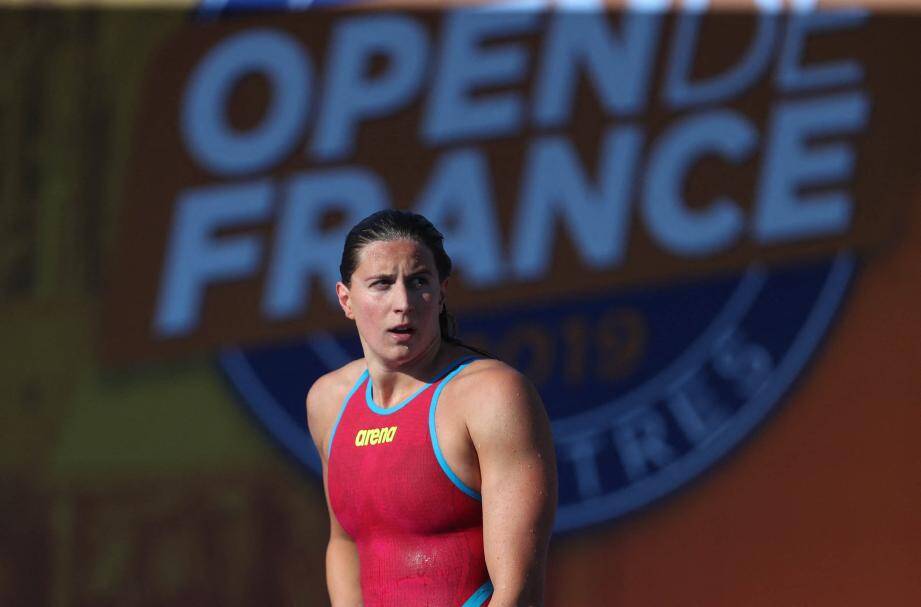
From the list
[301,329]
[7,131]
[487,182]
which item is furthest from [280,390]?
[7,131]

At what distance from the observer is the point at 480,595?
9.34 ft

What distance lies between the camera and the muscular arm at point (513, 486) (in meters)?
2.72

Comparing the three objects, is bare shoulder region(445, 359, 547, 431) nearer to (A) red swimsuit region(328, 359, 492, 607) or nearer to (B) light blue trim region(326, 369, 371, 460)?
(A) red swimsuit region(328, 359, 492, 607)

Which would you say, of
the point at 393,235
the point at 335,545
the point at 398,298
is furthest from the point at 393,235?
the point at 335,545

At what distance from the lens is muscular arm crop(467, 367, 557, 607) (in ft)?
8.94

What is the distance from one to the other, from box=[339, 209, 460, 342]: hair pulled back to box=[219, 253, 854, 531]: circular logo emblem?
3032 mm

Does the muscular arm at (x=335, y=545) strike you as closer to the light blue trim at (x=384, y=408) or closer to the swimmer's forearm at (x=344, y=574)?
the swimmer's forearm at (x=344, y=574)

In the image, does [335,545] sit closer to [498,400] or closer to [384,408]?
[384,408]

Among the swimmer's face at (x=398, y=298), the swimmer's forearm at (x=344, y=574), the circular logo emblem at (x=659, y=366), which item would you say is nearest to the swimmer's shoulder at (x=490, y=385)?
the swimmer's face at (x=398, y=298)

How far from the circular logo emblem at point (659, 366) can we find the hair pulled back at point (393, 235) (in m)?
3.03

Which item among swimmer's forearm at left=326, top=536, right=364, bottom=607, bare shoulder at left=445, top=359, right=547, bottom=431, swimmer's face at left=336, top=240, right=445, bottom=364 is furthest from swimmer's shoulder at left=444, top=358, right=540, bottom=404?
swimmer's forearm at left=326, top=536, right=364, bottom=607

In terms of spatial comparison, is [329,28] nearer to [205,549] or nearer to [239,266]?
[239,266]

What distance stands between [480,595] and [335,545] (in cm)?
45

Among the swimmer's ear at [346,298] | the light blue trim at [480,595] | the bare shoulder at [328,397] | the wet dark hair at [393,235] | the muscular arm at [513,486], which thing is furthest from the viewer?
the bare shoulder at [328,397]
